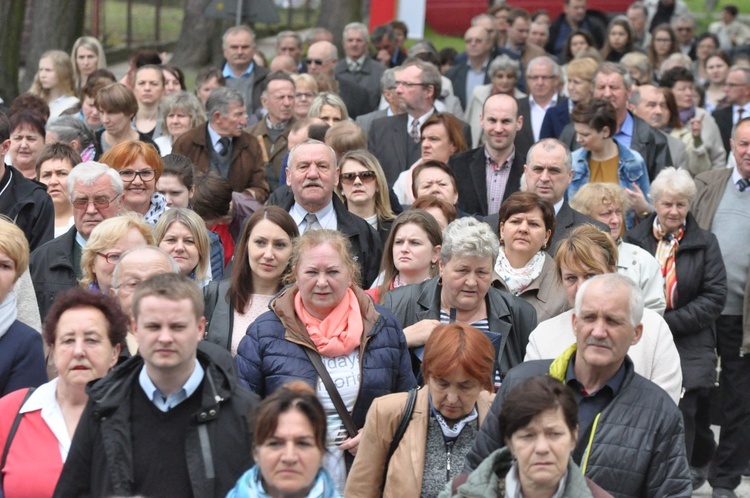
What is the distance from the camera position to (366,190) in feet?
31.7

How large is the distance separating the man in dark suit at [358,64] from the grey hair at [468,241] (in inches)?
361

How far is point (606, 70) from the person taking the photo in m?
12.6

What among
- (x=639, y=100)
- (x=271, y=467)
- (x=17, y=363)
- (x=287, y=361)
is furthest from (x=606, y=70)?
(x=271, y=467)

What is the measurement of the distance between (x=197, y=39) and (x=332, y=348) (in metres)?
16.2

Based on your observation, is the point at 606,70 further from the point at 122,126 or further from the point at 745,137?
the point at 122,126

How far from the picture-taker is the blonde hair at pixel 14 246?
6926 mm

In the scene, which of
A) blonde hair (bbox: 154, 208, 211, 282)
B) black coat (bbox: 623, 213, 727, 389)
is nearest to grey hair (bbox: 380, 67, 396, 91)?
black coat (bbox: 623, 213, 727, 389)

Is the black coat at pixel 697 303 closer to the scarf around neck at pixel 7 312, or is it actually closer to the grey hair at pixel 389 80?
the scarf around neck at pixel 7 312

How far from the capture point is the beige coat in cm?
618

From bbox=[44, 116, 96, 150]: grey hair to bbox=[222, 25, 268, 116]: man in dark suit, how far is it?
398 centimetres

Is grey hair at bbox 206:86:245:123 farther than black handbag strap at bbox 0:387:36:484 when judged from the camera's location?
Yes

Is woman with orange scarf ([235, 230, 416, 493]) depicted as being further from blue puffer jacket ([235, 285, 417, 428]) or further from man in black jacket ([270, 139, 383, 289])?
man in black jacket ([270, 139, 383, 289])

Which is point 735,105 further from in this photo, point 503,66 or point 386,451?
point 386,451

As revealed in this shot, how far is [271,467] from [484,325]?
8.51 ft
